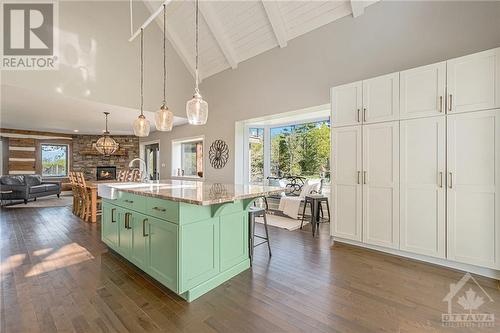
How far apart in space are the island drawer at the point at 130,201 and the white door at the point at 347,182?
2.63 metres

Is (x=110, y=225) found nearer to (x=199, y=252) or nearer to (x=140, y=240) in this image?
(x=140, y=240)

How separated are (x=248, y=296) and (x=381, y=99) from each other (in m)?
2.84

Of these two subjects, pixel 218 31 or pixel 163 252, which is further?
pixel 218 31

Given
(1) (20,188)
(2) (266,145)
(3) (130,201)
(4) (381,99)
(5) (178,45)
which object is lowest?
(1) (20,188)

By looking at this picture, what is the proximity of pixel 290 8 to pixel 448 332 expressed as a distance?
15.6 ft

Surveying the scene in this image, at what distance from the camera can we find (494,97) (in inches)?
91.0

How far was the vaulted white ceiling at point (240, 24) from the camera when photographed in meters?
3.95

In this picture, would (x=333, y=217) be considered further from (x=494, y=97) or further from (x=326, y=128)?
(x=326, y=128)

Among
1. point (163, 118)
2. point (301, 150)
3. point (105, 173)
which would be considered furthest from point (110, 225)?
point (105, 173)

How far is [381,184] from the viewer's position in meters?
3.03

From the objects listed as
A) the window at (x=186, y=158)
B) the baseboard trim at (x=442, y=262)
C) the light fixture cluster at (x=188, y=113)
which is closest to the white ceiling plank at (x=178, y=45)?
the window at (x=186, y=158)

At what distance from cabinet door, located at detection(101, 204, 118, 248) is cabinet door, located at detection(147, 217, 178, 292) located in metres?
0.91

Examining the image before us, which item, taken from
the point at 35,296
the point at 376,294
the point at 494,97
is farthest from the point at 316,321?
the point at 494,97

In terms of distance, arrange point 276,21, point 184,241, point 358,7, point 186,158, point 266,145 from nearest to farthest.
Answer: point 184,241
point 358,7
point 276,21
point 266,145
point 186,158
